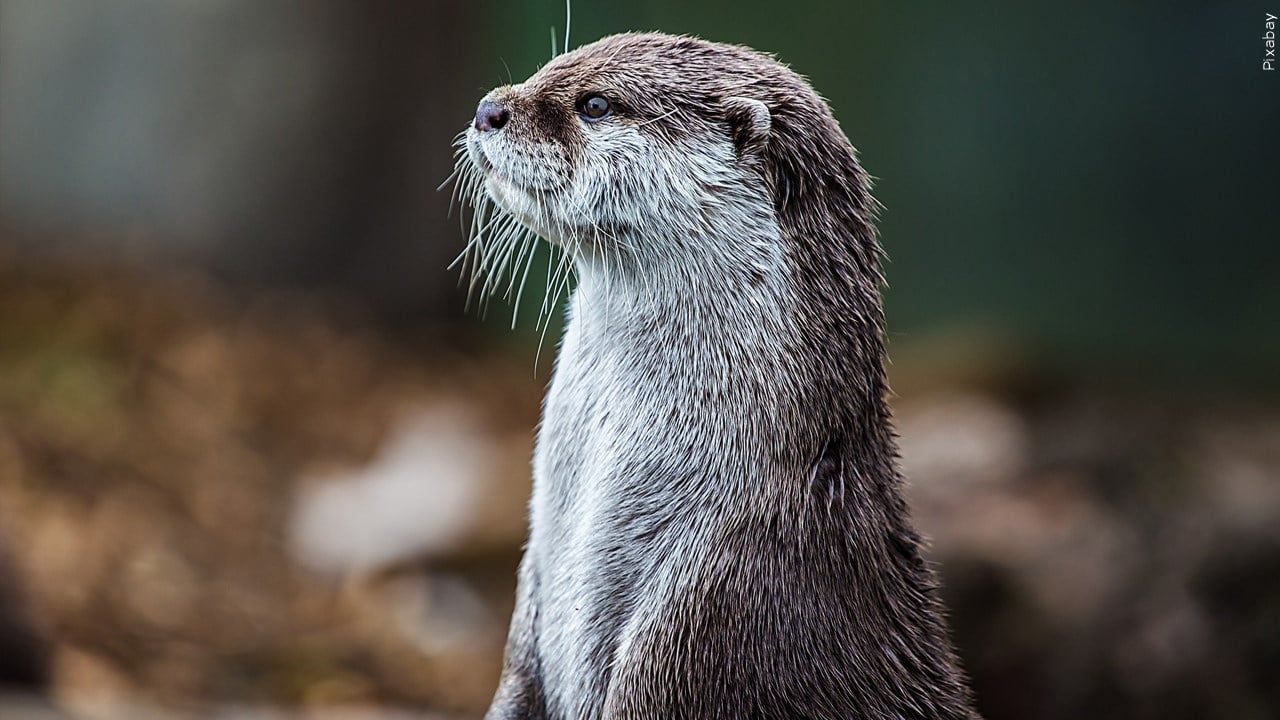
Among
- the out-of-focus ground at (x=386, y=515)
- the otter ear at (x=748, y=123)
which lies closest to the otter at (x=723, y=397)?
the otter ear at (x=748, y=123)

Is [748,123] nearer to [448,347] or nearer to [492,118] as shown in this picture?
[492,118]

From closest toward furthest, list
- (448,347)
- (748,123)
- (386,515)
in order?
(748,123), (386,515), (448,347)

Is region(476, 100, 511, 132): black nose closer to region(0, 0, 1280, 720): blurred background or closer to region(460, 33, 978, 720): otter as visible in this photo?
region(460, 33, 978, 720): otter

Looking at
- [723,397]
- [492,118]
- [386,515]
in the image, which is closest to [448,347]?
[386,515]

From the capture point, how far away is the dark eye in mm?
2438

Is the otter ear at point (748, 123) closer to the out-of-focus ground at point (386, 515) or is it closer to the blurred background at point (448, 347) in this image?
the out-of-focus ground at point (386, 515)

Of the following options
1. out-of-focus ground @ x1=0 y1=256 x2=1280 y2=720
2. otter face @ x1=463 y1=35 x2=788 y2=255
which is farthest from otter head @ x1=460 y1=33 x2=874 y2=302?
out-of-focus ground @ x1=0 y1=256 x2=1280 y2=720

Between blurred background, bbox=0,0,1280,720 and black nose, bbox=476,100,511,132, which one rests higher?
blurred background, bbox=0,0,1280,720

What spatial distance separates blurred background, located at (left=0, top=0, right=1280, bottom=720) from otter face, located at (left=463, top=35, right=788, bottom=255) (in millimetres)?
3532

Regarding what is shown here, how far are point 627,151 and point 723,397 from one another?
0.53 m

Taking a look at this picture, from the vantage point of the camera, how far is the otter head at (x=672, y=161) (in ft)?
7.87

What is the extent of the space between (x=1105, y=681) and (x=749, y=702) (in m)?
3.74

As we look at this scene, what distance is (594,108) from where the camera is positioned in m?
2.45

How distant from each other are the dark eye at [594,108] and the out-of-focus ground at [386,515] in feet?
11.5
